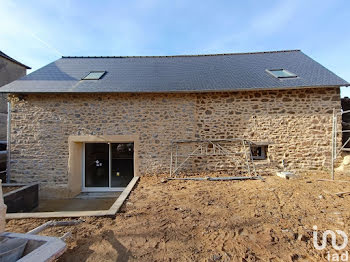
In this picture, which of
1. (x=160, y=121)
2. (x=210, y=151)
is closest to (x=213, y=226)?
(x=210, y=151)

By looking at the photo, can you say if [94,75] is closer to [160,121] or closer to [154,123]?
[154,123]

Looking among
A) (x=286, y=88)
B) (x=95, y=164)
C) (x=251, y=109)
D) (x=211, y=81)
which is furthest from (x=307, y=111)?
(x=95, y=164)

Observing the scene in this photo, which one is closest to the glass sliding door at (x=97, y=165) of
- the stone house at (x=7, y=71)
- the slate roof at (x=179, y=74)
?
the slate roof at (x=179, y=74)

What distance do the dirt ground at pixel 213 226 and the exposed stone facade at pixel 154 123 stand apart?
1.83 metres

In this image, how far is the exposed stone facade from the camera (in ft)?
19.4

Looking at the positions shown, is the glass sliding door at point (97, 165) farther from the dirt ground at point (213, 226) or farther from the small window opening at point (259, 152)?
the small window opening at point (259, 152)

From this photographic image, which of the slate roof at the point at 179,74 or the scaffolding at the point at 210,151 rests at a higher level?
the slate roof at the point at 179,74

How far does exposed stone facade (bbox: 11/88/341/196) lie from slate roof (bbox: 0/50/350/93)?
30cm

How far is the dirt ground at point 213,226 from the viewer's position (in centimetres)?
219

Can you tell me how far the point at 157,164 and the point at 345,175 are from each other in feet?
19.9

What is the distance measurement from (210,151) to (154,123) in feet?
7.45

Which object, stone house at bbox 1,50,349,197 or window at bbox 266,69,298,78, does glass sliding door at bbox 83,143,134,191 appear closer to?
stone house at bbox 1,50,349,197

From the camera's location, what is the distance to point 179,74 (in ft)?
24.1

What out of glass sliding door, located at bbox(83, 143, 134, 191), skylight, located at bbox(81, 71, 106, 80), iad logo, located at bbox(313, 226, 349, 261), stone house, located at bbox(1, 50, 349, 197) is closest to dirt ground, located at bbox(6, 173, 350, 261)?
iad logo, located at bbox(313, 226, 349, 261)
